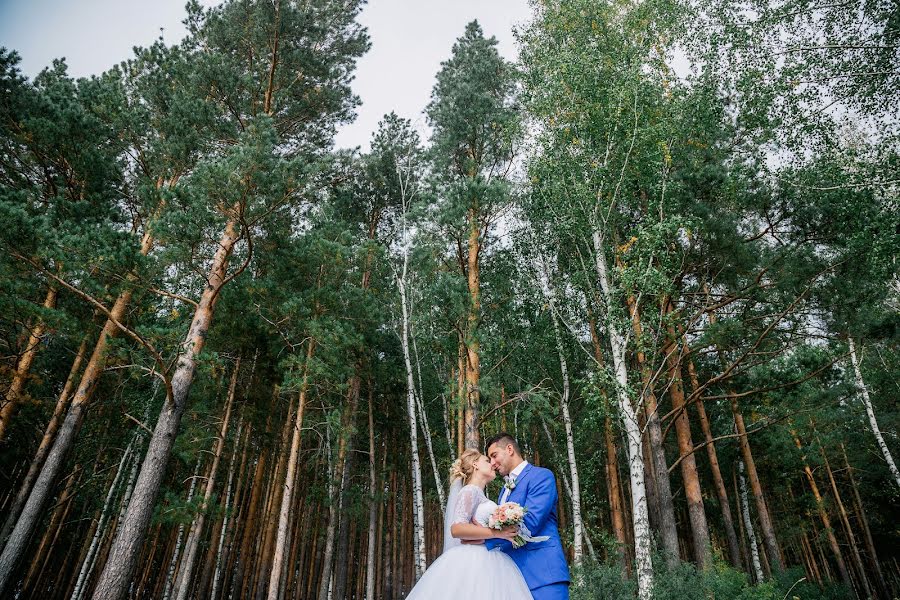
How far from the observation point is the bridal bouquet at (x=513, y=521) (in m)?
2.76

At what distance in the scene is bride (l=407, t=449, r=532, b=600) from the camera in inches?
110

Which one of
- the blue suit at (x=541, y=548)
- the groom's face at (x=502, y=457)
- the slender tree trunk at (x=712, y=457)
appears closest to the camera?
the blue suit at (x=541, y=548)

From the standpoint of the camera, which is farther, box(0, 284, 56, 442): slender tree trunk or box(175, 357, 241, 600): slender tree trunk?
box(175, 357, 241, 600): slender tree trunk

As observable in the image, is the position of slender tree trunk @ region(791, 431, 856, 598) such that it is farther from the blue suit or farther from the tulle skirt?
the tulle skirt

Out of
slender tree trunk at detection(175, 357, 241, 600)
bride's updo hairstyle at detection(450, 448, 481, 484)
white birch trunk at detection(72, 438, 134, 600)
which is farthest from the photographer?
white birch trunk at detection(72, 438, 134, 600)

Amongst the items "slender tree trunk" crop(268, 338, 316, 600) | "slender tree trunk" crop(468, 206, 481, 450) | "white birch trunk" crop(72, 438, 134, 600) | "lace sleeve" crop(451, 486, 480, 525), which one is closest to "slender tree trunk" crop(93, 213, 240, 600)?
"slender tree trunk" crop(268, 338, 316, 600)

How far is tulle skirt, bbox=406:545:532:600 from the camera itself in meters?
2.77

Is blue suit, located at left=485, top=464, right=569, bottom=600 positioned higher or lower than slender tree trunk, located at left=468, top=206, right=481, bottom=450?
lower

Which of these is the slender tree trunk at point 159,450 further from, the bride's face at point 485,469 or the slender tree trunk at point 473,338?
the bride's face at point 485,469

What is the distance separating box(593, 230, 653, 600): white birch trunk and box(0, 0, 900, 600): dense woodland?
2.2 inches

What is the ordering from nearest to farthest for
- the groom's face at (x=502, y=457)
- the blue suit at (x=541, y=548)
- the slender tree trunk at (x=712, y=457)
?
1. the blue suit at (x=541, y=548)
2. the groom's face at (x=502, y=457)
3. the slender tree trunk at (x=712, y=457)

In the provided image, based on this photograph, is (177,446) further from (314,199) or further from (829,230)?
(829,230)

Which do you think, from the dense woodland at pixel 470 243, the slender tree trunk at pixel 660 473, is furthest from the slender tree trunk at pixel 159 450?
the slender tree trunk at pixel 660 473

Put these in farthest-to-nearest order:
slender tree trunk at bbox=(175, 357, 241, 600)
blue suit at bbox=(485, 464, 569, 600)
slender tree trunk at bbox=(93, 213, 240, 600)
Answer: slender tree trunk at bbox=(175, 357, 241, 600)
slender tree trunk at bbox=(93, 213, 240, 600)
blue suit at bbox=(485, 464, 569, 600)
